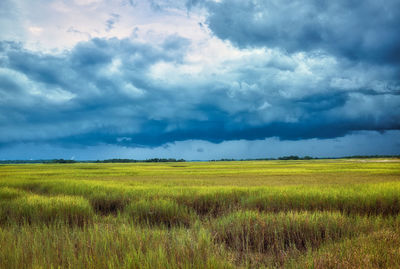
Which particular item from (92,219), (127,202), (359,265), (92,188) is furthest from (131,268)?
(92,188)

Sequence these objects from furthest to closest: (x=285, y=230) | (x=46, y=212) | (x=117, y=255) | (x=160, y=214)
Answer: (x=160, y=214) → (x=46, y=212) → (x=285, y=230) → (x=117, y=255)

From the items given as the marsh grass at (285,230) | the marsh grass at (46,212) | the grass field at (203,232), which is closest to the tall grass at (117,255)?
the grass field at (203,232)

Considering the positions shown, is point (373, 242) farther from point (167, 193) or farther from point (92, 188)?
point (92, 188)

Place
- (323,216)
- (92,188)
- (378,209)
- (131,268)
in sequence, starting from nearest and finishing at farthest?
(131,268) → (323,216) → (378,209) → (92,188)

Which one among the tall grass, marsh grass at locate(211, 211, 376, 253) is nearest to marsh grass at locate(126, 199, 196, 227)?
marsh grass at locate(211, 211, 376, 253)

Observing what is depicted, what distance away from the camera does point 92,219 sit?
8.53m

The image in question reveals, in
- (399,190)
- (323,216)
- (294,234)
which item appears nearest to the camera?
(294,234)

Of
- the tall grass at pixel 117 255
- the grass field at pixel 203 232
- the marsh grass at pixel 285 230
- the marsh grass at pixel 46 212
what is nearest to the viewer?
the tall grass at pixel 117 255

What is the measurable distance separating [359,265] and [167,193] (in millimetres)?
8884

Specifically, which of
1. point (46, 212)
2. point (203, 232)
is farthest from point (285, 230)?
point (46, 212)

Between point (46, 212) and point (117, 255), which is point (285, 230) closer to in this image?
point (117, 255)

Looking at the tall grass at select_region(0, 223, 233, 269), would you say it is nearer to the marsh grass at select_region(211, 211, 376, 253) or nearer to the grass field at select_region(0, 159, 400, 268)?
the grass field at select_region(0, 159, 400, 268)

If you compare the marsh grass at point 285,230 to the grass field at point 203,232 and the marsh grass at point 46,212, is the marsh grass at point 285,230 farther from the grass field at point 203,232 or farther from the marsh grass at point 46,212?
the marsh grass at point 46,212

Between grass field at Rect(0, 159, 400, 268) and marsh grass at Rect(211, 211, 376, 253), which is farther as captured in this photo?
marsh grass at Rect(211, 211, 376, 253)
